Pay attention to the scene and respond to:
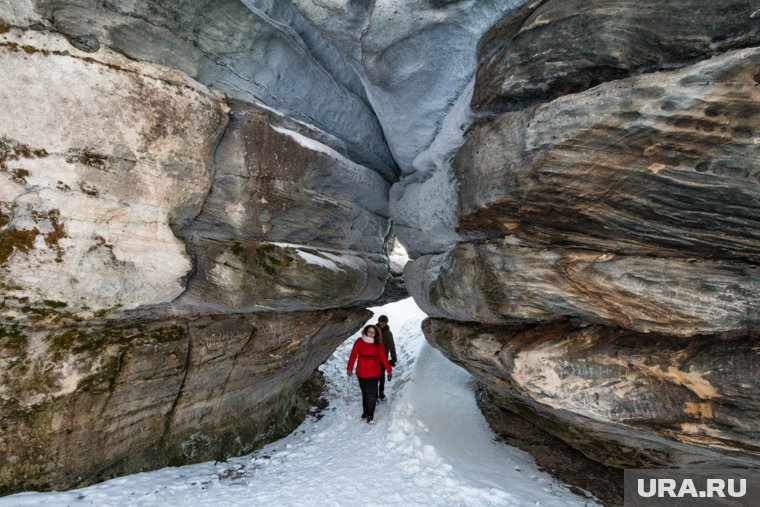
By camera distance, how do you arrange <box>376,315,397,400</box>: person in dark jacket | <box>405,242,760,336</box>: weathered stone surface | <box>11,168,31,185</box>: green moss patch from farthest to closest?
<box>376,315,397,400</box>: person in dark jacket → <box>11,168,31,185</box>: green moss patch → <box>405,242,760,336</box>: weathered stone surface

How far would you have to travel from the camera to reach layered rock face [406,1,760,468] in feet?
13.7

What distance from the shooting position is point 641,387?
5180 mm

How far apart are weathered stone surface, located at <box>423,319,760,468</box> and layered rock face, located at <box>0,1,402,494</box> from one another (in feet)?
14.3

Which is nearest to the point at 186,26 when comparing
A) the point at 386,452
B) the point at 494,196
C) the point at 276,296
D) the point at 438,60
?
the point at 438,60

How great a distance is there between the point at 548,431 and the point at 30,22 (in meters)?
11.5

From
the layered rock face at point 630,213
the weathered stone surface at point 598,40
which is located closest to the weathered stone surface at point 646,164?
the layered rock face at point 630,213

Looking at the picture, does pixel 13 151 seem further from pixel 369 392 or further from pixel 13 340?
pixel 369 392

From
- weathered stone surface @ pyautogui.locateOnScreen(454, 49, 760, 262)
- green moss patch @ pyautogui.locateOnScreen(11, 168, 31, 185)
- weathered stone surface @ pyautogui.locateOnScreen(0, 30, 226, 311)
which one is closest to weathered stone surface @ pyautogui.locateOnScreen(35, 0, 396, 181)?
weathered stone surface @ pyautogui.locateOnScreen(0, 30, 226, 311)

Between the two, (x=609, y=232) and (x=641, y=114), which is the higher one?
(x=641, y=114)

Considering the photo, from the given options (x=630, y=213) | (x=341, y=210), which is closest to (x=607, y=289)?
(x=630, y=213)

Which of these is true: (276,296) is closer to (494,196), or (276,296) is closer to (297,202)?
(297,202)

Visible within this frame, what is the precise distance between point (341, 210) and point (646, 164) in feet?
20.6

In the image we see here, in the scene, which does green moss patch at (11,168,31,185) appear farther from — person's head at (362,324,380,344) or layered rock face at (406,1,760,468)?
layered rock face at (406,1,760,468)

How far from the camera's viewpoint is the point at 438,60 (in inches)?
294
